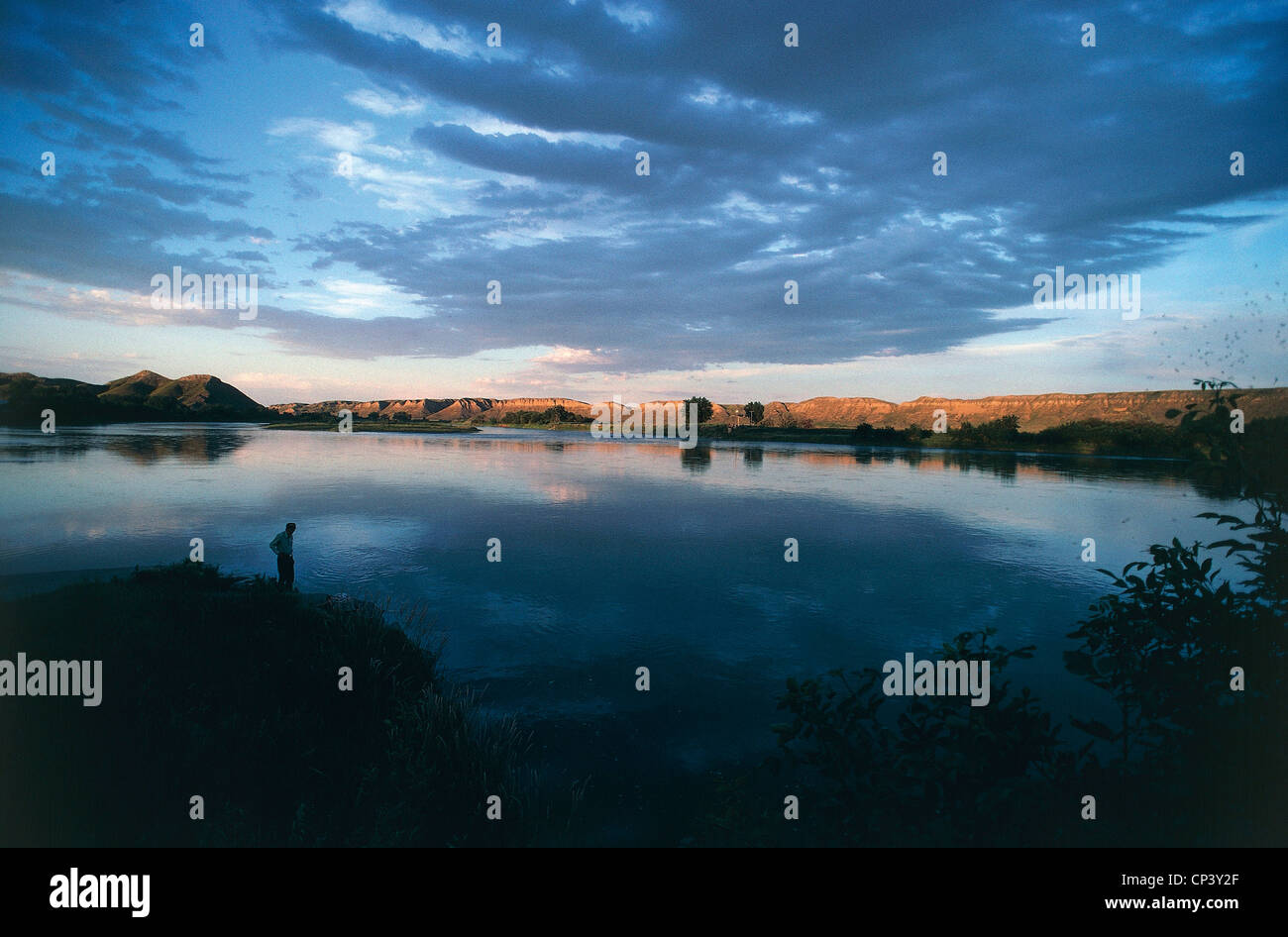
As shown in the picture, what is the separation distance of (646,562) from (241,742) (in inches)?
730

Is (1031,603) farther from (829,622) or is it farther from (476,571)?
(476,571)

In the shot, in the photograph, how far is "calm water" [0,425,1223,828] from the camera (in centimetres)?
1406

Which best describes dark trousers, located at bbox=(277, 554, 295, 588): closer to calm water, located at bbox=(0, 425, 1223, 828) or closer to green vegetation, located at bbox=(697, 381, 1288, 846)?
calm water, located at bbox=(0, 425, 1223, 828)

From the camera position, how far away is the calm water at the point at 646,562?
1406 cm

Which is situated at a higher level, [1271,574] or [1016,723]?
[1271,574]

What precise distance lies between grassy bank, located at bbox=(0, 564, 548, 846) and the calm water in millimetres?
2307

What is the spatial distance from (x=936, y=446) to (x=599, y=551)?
113 metres

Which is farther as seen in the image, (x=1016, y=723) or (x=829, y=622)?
(x=829, y=622)

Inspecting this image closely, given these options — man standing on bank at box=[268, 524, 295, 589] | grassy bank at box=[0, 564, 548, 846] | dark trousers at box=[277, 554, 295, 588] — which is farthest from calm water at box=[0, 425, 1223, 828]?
man standing on bank at box=[268, 524, 295, 589]

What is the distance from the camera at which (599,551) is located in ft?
92.8

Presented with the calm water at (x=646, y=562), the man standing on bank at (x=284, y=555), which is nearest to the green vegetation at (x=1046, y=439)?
the calm water at (x=646, y=562)

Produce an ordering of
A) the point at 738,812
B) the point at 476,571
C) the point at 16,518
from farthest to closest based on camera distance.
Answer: the point at 16,518
the point at 476,571
the point at 738,812

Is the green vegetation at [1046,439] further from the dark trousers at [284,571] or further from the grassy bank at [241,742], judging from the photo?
the dark trousers at [284,571]
